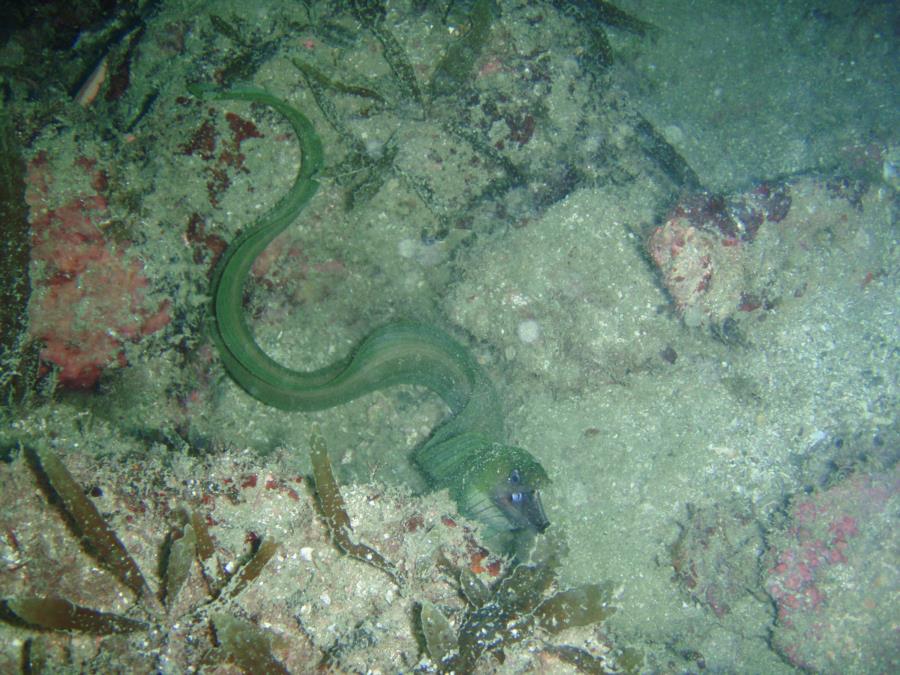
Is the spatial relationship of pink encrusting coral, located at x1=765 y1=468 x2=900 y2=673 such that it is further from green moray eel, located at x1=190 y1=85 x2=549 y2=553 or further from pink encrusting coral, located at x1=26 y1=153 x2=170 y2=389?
pink encrusting coral, located at x1=26 y1=153 x2=170 y2=389

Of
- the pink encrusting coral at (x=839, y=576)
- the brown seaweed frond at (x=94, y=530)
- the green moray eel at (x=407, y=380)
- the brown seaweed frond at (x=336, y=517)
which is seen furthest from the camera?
the pink encrusting coral at (x=839, y=576)

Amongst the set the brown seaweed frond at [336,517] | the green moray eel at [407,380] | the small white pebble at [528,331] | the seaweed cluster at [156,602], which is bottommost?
the seaweed cluster at [156,602]

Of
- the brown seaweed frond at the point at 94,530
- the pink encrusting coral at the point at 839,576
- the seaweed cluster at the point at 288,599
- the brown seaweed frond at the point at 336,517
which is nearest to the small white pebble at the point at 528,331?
the seaweed cluster at the point at 288,599

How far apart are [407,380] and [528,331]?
5.34ft

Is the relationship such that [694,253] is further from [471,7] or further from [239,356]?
[239,356]

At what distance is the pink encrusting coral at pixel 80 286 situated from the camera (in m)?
3.99

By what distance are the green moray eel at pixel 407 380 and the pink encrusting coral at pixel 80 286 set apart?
896mm

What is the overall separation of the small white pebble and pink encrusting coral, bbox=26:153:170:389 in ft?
12.5

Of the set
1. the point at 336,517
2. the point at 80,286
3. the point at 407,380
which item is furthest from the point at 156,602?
the point at 407,380

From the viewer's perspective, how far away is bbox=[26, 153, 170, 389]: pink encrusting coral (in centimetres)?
399

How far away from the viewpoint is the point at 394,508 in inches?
139

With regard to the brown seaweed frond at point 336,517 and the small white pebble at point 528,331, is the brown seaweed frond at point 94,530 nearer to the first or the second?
the brown seaweed frond at point 336,517

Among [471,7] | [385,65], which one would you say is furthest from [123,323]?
[471,7]

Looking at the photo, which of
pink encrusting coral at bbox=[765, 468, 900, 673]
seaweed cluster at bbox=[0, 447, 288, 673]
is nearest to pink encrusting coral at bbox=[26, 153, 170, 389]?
seaweed cluster at bbox=[0, 447, 288, 673]
